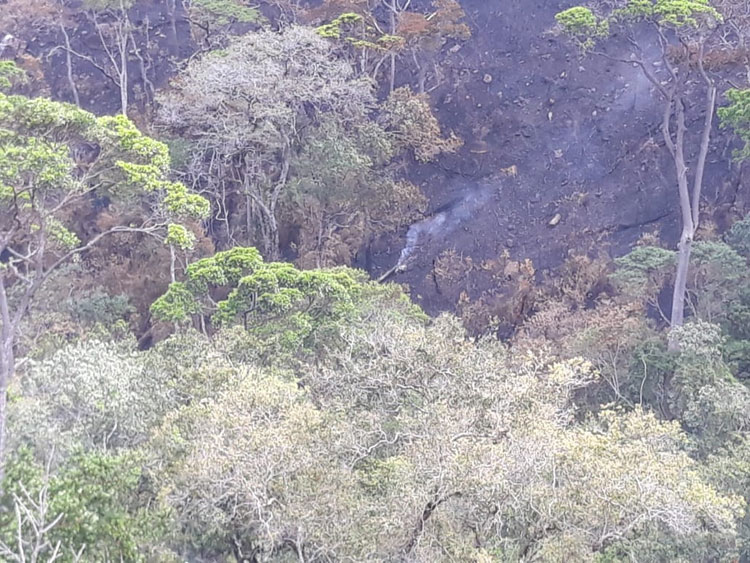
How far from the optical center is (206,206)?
13273mm

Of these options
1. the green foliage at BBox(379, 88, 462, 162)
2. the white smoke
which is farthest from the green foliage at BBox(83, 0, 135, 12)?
the white smoke

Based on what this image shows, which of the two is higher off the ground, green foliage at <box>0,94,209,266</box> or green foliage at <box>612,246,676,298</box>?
green foliage at <box>0,94,209,266</box>

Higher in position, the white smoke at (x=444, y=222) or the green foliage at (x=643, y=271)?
the green foliage at (x=643, y=271)

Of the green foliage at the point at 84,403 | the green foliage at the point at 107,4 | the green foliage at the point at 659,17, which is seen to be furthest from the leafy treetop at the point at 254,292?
the green foliage at the point at 107,4

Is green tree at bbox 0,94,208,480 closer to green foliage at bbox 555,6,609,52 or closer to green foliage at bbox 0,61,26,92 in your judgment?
green foliage at bbox 0,61,26,92

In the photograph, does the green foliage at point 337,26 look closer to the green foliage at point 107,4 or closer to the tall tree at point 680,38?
the tall tree at point 680,38

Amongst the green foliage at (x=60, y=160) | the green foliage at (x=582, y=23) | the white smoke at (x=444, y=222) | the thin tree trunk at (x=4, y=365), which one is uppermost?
the green foliage at (x=60, y=160)

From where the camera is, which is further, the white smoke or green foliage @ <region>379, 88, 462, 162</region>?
the white smoke

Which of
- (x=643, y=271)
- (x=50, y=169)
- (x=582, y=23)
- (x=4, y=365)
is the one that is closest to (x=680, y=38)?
(x=582, y=23)

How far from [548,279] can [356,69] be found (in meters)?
9.23

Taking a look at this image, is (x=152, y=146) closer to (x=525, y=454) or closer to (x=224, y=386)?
(x=224, y=386)

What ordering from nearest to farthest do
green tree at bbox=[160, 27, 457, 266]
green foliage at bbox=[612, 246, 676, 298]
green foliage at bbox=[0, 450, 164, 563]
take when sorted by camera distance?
green foliage at bbox=[0, 450, 164, 563] < green foliage at bbox=[612, 246, 676, 298] < green tree at bbox=[160, 27, 457, 266]

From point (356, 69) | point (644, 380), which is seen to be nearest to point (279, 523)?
point (644, 380)

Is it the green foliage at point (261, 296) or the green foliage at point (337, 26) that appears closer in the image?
the green foliage at point (261, 296)
